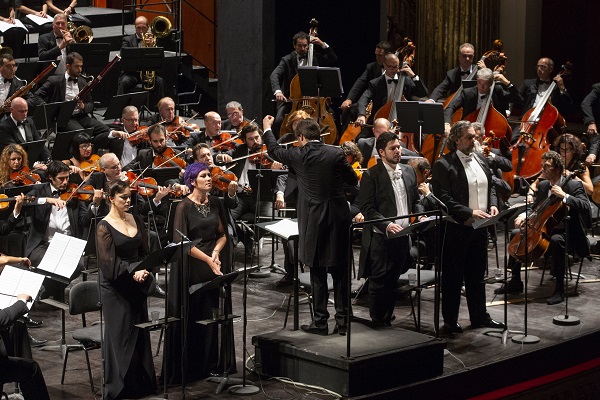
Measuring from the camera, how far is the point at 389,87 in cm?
1091

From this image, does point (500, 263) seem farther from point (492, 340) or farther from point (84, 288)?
point (84, 288)

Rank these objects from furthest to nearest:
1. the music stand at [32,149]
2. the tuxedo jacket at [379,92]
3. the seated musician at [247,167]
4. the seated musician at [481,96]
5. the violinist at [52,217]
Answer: the tuxedo jacket at [379,92], the seated musician at [481,96], the seated musician at [247,167], the music stand at [32,149], the violinist at [52,217]

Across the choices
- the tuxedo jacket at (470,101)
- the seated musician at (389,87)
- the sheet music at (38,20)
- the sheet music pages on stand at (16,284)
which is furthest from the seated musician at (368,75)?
the sheet music pages on stand at (16,284)

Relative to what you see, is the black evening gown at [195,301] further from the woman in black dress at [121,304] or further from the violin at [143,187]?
the violin at [143,187]

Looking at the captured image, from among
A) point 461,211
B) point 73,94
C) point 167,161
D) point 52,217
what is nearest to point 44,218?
point 52,217

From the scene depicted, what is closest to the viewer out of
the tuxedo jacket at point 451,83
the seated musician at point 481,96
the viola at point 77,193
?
the viola at point 77,193

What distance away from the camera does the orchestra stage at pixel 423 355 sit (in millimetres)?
6633

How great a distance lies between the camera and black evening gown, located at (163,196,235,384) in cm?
671

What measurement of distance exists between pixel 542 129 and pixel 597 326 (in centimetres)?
302

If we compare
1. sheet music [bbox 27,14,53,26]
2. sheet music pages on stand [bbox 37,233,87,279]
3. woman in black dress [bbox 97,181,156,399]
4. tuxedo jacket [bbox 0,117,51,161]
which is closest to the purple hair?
woman in black dress [bbox 97,181,156,399]

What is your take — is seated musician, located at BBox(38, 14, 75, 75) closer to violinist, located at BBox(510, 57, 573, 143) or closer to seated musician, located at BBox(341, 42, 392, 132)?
seated musician, located at BBox(341, 42, 392, 132)

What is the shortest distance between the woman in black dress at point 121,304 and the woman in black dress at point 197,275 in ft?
0.70

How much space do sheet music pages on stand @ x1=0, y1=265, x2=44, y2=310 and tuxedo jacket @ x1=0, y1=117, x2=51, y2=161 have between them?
11.5 ft

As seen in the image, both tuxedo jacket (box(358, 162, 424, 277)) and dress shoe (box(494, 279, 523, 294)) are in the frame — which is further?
dress shoe (box(494, 279, 523, 294))
